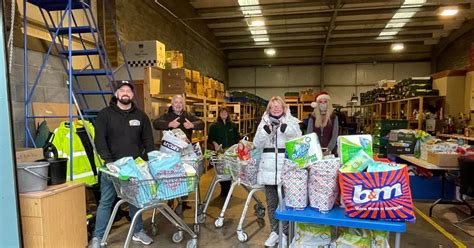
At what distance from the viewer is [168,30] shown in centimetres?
827

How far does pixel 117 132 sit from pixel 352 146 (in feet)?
7.00

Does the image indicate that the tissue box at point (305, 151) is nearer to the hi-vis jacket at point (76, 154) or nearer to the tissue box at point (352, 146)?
the tissue box at point (352, 146)

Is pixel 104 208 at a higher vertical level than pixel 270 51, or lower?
lower

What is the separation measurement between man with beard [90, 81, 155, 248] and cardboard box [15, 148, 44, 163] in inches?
20.9

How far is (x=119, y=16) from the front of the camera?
5.75 metres

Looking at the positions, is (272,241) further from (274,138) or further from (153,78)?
(153,78)

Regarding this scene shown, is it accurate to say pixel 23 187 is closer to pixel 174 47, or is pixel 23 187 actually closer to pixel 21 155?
pixel 21 155

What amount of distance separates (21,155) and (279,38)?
37.1ft

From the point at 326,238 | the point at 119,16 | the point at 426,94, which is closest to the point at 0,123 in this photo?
the point at 326,238

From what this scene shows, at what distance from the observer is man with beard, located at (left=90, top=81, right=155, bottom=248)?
289 centimetres

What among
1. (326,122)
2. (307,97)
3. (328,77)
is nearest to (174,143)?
(326,122)

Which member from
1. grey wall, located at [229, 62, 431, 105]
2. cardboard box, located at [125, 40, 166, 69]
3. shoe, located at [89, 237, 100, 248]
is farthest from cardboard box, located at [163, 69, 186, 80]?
grey wall, located at [229, 62, 431, 105]

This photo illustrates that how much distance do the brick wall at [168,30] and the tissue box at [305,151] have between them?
473 centimetres

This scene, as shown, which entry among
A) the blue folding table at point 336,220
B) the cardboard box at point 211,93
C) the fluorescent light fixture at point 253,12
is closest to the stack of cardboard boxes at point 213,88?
the cardboard box at point 211,93
